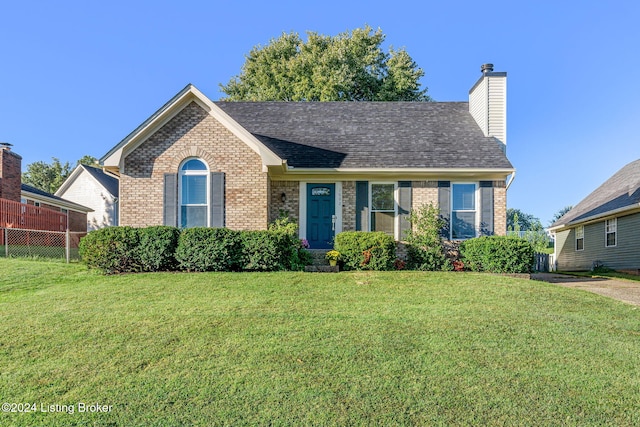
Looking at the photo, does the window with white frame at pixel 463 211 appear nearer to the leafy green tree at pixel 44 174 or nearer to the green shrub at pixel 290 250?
the green shrub at pixel 290 250

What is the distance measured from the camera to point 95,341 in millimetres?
6062

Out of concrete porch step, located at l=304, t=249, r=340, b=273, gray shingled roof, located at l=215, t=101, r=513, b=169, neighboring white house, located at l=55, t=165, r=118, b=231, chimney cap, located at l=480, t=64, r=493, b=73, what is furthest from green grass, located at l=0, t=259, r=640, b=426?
neighboring white house, located at l=55, t=165, r=118, b=231

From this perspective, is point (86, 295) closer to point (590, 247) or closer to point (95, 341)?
point (95, 341)

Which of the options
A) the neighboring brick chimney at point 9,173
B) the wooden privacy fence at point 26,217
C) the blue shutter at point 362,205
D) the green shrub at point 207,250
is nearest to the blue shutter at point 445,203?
the blue shutter at point 362,205

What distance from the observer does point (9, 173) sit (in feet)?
65.3

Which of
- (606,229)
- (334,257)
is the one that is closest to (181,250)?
(334,257)

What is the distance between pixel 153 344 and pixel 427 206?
33.2 ft

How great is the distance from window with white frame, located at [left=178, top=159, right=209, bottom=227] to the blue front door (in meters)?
3.33

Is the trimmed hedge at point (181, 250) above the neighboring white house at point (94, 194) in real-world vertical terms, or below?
below

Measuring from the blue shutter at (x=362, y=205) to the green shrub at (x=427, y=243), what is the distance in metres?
1.40

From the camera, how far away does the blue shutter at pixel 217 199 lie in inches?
500

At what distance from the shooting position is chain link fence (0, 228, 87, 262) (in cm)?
1579

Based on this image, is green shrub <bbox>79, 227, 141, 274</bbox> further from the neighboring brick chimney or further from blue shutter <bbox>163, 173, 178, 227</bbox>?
the neighboring brick chimney

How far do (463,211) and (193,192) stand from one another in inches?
327
